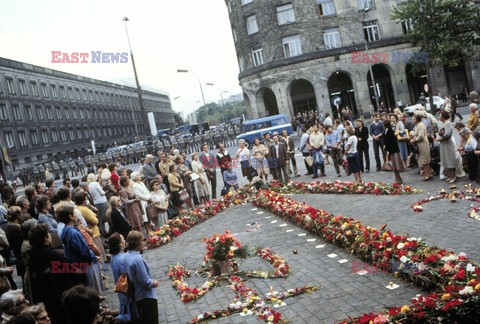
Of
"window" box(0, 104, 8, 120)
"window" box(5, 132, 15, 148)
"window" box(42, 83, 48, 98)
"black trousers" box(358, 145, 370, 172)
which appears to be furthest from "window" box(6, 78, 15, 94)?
"black trousers" box(358, 145, 370, 172)

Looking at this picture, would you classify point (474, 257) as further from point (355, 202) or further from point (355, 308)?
point (355, 202)

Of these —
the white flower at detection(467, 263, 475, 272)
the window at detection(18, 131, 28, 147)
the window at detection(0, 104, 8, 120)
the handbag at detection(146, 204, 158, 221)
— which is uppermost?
the window at detection(0, 104, 8, 120)

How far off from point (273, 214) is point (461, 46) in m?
33.7

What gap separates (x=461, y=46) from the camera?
1500 inches

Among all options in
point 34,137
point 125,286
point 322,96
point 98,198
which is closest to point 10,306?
point 125,286

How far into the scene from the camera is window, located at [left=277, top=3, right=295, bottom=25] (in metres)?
42.3

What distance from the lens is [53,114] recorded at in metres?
59.8

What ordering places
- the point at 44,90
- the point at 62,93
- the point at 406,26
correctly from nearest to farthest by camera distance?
1. the point at 406,26
2. the point at 44,90
3. the point at 62,93

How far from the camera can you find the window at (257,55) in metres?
43.8

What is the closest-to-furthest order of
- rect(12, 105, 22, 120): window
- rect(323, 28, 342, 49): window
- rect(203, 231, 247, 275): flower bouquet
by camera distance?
rect(203, 231, 247, 275): flower bouquet < rect(323, 28, 342, 49): window < rect(12, 105, 22, 120): window

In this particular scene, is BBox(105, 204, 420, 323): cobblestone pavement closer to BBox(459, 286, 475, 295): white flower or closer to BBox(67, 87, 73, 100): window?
BBox(459, 286, 475, 295): white flower

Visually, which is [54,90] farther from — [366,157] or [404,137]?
[404,137]

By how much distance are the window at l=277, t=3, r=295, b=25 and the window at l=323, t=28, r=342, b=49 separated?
141 inches

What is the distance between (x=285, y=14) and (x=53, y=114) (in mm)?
36032
